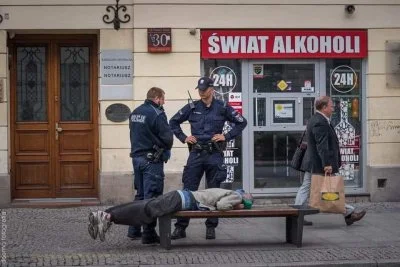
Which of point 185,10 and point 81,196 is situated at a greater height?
point 185,10

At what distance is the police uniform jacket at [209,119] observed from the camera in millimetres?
10016

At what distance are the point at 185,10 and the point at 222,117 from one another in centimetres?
366

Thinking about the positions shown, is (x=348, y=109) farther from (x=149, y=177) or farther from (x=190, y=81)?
(x=149, y=177)

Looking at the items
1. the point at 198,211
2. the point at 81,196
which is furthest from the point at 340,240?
the point at 81,196

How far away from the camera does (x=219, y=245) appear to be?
9.75 metres

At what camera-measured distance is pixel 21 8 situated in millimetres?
13031

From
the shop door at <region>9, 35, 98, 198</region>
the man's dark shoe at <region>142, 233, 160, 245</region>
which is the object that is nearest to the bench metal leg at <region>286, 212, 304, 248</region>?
the man's dark shoe at <region>142, 233, 160, 245</region>

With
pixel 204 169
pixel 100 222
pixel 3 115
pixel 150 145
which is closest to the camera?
pixel 100 222

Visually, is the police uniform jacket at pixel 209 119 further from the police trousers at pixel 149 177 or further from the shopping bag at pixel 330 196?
the shopping bag at pixel 330 196

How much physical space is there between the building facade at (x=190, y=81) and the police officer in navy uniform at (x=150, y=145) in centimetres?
348

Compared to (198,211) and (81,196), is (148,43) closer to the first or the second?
(81,196)

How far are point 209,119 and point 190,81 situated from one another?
131 inches

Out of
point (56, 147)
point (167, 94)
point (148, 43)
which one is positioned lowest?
point (56, 147)

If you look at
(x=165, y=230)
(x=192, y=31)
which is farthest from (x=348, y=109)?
(x=165, y=230)
